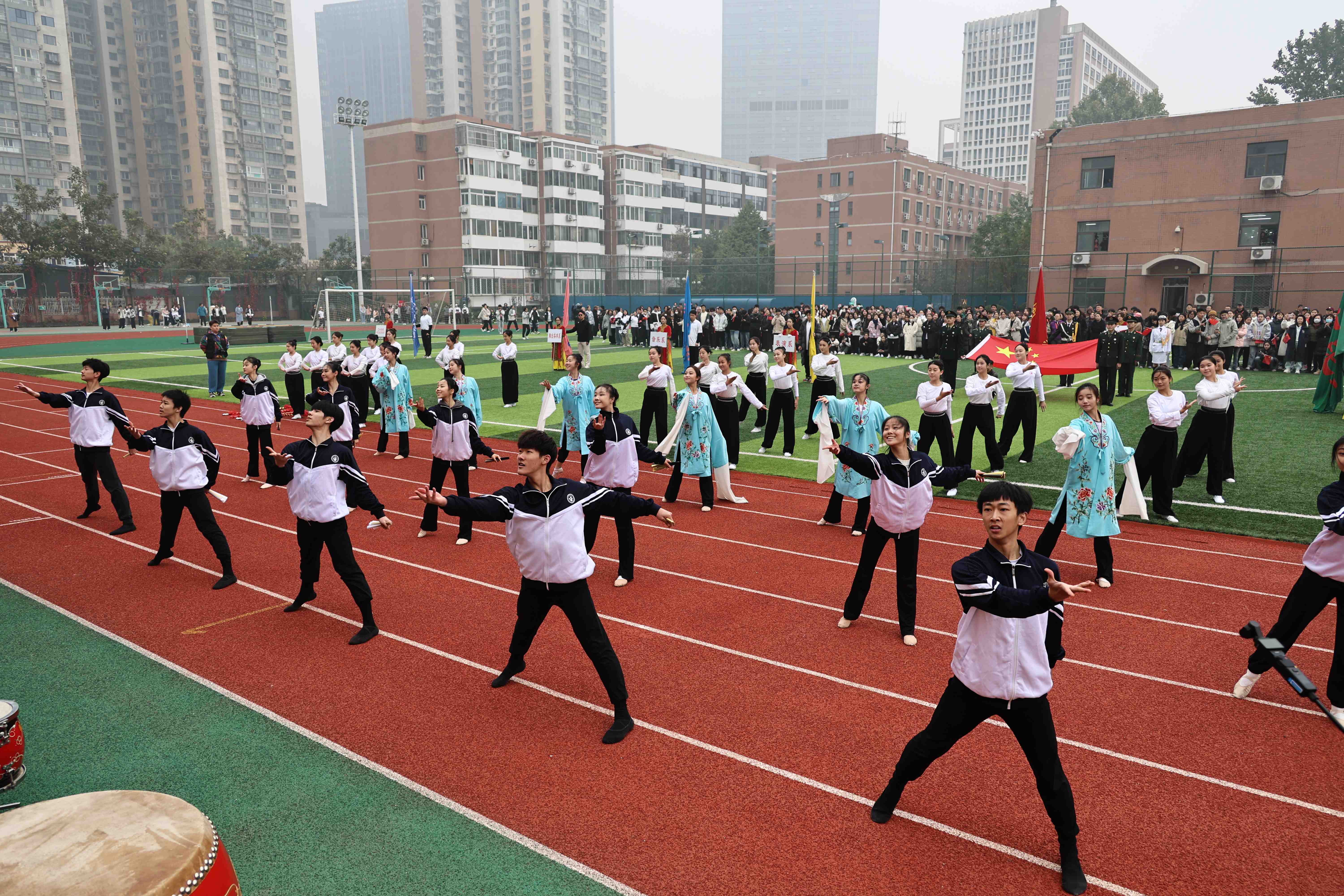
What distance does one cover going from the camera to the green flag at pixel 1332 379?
58.0 ft

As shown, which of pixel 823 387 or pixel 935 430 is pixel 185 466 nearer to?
pixel 935 430

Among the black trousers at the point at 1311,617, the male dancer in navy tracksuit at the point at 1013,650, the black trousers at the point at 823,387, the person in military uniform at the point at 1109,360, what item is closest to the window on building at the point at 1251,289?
the person in military uniform at the point at 1109,360

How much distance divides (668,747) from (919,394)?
7.93m

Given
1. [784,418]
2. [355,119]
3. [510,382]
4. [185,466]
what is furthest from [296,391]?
[355,119]

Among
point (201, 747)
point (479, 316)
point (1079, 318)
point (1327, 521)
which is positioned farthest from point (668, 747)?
point (479, 316)

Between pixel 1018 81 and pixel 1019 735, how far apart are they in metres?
160

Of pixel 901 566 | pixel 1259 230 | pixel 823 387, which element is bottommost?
pixel 901 566

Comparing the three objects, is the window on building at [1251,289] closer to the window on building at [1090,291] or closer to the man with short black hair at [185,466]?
the window on building at [1090,291]

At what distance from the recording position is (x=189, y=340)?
41375mm

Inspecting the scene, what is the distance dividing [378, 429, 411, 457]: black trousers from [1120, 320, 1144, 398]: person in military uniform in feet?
54.2

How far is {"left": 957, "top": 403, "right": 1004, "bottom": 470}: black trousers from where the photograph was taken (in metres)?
12.8

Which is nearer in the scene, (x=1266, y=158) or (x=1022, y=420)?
(x=1022, y=420)

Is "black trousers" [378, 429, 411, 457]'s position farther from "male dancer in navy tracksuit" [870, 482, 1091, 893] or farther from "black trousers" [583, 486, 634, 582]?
"male dancer in navy tracksuit" [870, 482, 1091, 893]

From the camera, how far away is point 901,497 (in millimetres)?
7070
